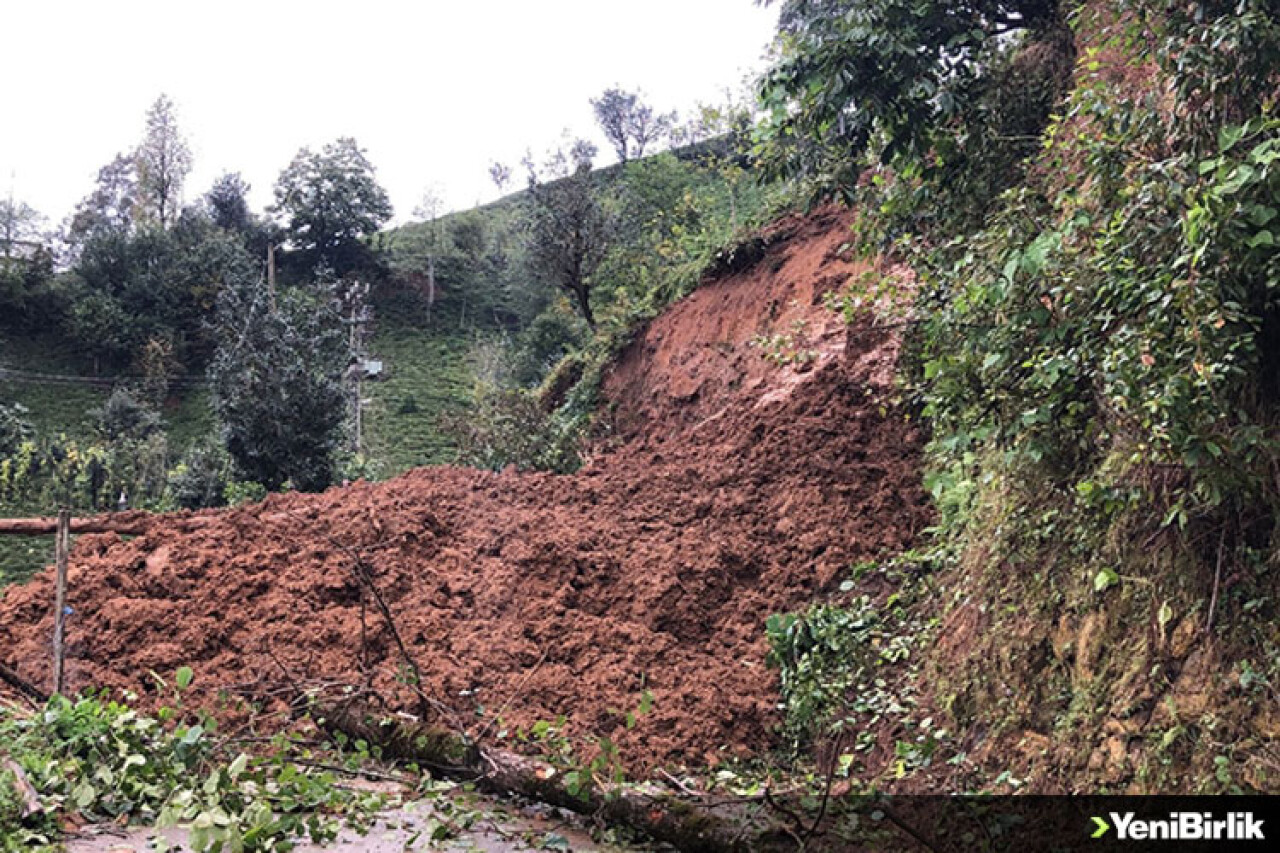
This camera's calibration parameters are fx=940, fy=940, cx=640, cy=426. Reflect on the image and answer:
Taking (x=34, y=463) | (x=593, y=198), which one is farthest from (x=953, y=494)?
(x=34, y=463)

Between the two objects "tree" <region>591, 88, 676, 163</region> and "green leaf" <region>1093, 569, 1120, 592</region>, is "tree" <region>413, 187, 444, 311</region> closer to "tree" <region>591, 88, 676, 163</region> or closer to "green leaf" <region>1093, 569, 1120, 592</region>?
"tree" <region>591, 88, 676, 163</region>

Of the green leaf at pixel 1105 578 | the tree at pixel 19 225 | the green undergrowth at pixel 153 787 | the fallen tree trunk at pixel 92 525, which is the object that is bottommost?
the green undergrowth at pixel 153 787

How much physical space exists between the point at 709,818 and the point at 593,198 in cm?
1922

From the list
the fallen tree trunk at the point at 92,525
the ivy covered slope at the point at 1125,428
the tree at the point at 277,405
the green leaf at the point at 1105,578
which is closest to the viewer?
the ivy covered slope at the point at 1125,428

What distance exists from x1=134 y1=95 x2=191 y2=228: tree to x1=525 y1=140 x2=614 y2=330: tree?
22863 mm

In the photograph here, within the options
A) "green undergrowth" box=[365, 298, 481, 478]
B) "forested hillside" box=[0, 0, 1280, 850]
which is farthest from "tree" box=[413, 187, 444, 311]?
"forested hillside" box=[0, 0, 1280, 850]

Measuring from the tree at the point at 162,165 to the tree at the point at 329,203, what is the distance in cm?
666

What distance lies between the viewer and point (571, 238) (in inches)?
812

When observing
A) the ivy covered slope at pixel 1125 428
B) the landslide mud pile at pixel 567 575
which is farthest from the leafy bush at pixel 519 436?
the ivy covered slope at pixel 1125 428

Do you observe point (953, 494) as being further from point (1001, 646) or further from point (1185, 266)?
point (1185, 266)

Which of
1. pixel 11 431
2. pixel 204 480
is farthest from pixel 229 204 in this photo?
pixel 204 480

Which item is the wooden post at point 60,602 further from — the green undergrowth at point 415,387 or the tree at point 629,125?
the tree at point 629,125

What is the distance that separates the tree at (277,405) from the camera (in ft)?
Answer: 58.7

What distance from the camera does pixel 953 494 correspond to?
242 inches
